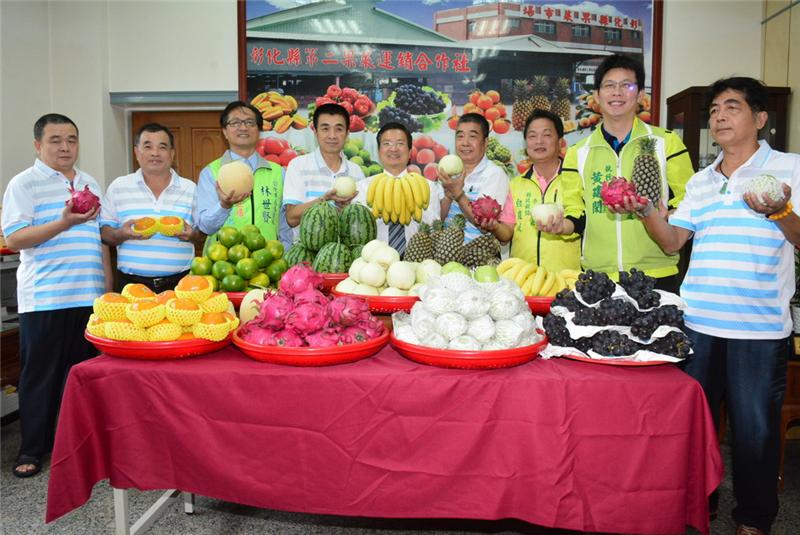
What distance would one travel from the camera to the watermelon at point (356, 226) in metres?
2.90

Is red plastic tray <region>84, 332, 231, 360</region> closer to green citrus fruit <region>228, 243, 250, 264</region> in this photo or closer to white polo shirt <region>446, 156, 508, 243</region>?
green citrus fruit <region>228, 243, 250, 264</region>

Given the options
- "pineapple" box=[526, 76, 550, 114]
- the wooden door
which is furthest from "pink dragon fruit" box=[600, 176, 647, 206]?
the wooden door

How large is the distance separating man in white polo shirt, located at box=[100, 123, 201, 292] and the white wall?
4560mm

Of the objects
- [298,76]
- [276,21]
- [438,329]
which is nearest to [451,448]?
[438,329]

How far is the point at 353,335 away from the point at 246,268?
853 mm

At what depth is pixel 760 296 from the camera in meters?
2.06

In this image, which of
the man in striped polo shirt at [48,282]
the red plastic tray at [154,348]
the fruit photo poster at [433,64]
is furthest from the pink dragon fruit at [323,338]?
the fruit photo poster at [433,64]

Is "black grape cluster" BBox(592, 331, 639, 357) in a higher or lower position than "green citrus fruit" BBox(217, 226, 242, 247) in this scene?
lower

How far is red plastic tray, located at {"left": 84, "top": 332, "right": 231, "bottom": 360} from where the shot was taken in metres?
1.79

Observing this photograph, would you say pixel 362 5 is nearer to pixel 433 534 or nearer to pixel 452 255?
pixel 452 255

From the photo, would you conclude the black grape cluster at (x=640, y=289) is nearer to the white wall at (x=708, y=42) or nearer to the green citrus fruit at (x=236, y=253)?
the green citrus fruit at (x=236, y=253)

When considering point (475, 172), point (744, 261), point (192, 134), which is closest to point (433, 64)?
point (475, 172)

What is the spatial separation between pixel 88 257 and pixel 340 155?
168 centimetres

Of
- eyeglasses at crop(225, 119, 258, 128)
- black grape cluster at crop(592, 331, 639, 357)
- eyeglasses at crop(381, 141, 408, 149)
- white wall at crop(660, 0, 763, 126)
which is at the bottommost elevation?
black grape cluster at crop(592, 331, 639, 357)
